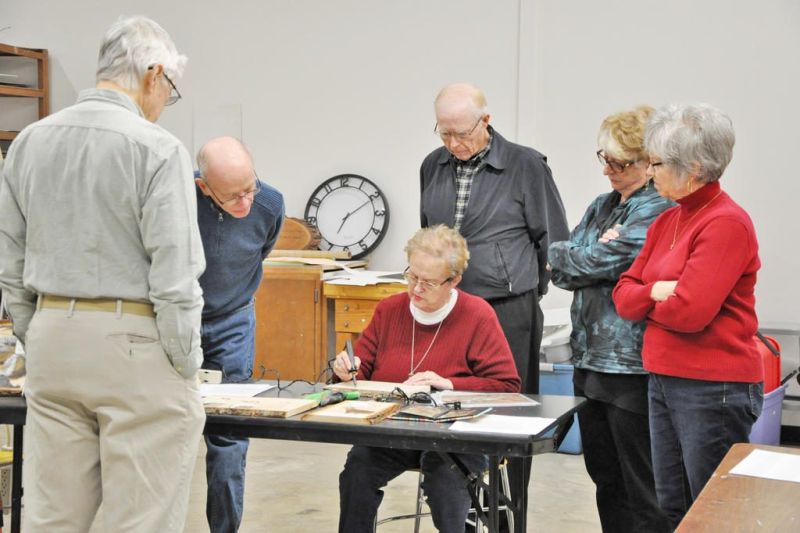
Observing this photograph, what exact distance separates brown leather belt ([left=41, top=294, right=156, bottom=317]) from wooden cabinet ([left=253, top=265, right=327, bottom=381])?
356cm

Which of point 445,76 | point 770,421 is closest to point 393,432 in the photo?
point 770,421

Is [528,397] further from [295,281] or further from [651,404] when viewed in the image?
[295,281]

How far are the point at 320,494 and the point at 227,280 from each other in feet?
5.69

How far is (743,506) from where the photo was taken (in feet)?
5.84

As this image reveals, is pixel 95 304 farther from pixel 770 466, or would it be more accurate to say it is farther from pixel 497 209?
pixel 497 209

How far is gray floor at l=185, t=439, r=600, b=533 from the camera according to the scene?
4180 mm

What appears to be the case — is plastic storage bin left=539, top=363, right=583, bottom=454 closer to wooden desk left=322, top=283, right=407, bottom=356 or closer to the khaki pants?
wooden desk left=322, top=283, right=407, bottom=356

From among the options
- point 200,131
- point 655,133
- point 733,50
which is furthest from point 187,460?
point 200,131

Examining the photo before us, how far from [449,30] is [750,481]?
457cm

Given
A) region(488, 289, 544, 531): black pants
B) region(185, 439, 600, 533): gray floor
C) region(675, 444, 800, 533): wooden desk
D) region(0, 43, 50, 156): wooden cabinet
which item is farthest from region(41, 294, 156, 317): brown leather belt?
region(0, 43, 50, 156): wooden cabinet

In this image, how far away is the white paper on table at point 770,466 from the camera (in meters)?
2.00

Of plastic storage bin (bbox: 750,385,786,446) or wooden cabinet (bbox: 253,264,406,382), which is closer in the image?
plastic storage bin (bbox: 750,385,786,446)

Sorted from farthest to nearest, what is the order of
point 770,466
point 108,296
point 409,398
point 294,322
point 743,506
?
1. point 294,322
2. point 409,398
3. point 108,296
4. point 770,466
5. point 743,506

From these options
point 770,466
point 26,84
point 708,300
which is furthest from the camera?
point 26,84
